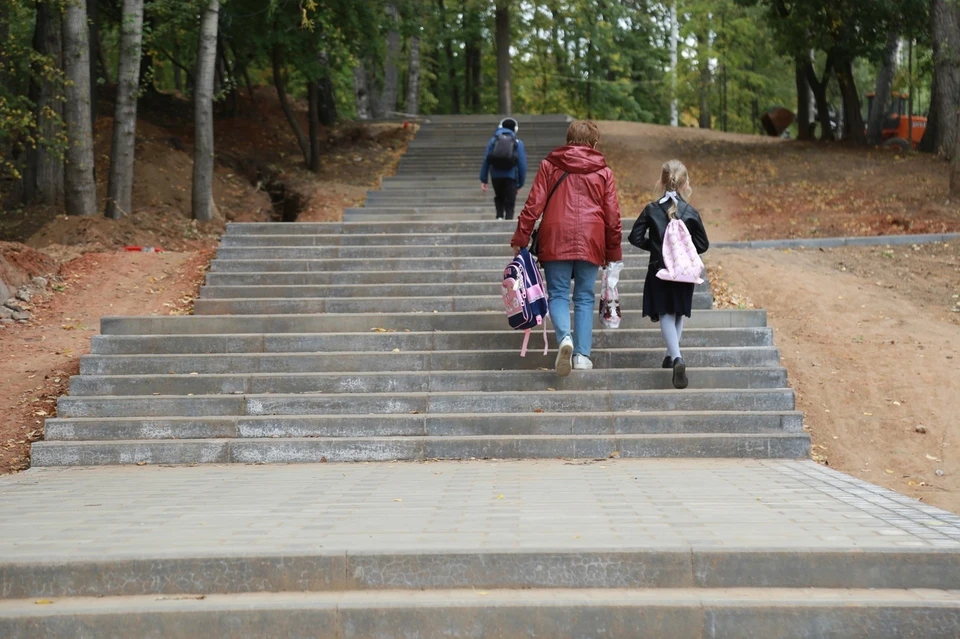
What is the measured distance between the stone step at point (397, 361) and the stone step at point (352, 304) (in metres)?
1.47

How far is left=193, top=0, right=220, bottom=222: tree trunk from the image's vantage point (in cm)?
1712

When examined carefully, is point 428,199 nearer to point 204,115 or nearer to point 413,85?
point 204,115

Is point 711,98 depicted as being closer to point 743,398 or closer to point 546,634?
point 743,398

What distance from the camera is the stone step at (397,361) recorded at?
8859mm

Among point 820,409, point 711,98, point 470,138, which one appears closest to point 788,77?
point 711,98

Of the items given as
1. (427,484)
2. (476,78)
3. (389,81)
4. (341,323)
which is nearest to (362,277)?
(341,323)

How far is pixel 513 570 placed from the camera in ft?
14.3

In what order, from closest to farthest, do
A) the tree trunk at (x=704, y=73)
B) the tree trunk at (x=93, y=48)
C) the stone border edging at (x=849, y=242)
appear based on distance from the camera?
the stone border edging at (x=849, y=242), the tree trunk at (x=93, y=48), the tree trunk at (x=704, y=73)

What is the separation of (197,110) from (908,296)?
11851 millimetres

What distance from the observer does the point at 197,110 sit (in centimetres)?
1747

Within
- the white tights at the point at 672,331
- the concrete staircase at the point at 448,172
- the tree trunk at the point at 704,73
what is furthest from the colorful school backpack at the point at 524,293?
the tree trunk at the point at 704,73

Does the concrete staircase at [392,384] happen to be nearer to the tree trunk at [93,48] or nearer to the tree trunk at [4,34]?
the tree trunk at [4,34]

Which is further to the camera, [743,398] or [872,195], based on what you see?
[872,195]

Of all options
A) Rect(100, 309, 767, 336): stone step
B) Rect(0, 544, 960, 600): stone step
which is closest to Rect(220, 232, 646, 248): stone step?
Rect(100, 309, 767, 336): stone step
